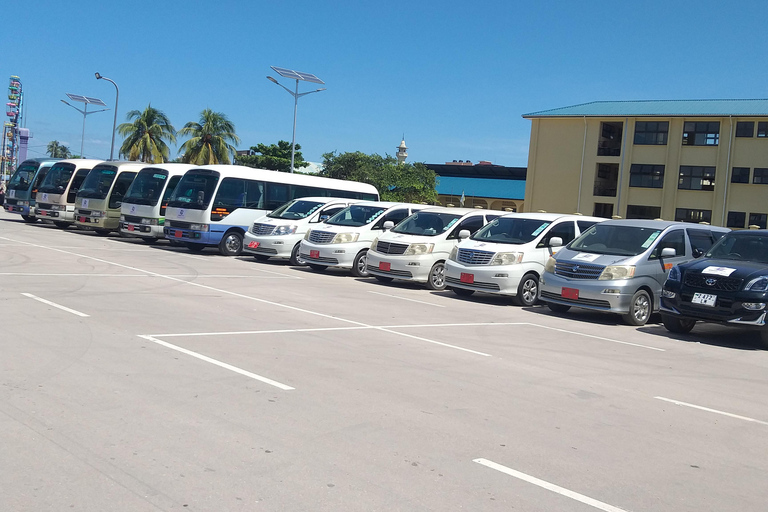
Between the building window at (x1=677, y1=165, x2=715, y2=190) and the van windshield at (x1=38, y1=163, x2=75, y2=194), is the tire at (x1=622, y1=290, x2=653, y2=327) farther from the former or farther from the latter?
the building window at (x1=677, y1=165, x2=715, y2=190)

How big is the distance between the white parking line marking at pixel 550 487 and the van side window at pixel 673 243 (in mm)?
10268

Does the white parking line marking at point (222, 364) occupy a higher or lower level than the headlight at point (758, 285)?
lower

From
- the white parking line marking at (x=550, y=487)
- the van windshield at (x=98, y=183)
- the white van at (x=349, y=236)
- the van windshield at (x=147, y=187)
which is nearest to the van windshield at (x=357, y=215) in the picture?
the white van at (x=349, y=236)

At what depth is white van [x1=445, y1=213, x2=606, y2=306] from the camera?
15492 millimetres

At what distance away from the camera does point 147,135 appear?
6669 centimetres

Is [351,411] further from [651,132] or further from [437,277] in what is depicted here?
[651,132]

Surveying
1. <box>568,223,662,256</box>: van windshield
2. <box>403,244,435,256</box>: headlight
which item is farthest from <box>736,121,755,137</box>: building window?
<box>403,244,435,256</box>: headlight

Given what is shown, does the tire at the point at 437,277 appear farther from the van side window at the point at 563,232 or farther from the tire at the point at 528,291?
the van side window at the point at 563,232

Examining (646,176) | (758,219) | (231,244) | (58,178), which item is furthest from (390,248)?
(646,176)

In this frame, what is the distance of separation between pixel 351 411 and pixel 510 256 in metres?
9.85

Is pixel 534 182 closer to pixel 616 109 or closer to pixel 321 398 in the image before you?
pixel 616 109

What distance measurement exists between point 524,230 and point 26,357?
11.5 meters

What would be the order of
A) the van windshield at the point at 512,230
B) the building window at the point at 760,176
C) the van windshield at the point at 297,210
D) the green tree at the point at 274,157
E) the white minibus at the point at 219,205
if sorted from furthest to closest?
the green tree at the point at 274,157 → the building window at the point at 760,176 → the white minibus at the point at 219,205 → the van windshield at the point at 297,210 → the van windshield at the point at 512,230

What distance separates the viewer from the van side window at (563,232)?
16500 millimetres
